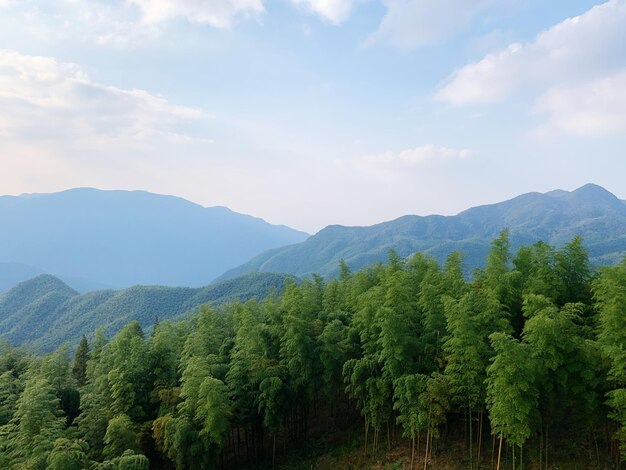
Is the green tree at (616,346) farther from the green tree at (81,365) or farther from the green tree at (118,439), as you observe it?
the green tree at (81,365)

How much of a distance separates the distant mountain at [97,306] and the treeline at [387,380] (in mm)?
100101

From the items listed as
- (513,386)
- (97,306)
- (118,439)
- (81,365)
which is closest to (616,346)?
(513,386)

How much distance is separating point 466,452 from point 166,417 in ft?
50.7

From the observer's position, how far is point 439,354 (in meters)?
19.7

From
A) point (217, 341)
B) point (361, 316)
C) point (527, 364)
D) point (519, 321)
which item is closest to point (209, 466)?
point (217, 341)

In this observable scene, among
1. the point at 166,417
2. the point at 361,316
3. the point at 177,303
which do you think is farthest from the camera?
the point at 177,303

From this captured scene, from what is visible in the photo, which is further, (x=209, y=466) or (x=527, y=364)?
(x=209, y=466)

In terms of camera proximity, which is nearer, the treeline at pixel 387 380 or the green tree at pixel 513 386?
the green tree at pixel 513 386

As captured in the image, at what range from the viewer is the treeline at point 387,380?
607 inches

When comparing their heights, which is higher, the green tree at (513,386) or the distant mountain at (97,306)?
the green tree at (513,386)

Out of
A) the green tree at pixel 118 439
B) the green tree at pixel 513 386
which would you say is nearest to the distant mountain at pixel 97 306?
the green tree at pixel 118 439

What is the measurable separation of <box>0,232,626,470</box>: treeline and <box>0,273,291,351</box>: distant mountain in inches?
3941

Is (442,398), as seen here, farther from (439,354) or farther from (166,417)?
(166,417)

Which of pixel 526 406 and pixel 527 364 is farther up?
pixel 527 364
